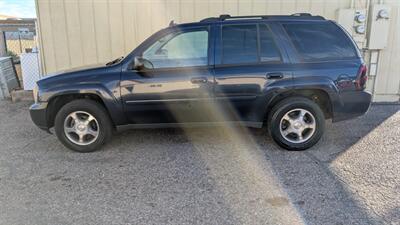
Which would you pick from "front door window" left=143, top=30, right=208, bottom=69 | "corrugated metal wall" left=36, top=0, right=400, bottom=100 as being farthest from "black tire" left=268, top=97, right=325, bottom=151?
"corrugated metal wall" left=36, top=0, right=400, bottom=100

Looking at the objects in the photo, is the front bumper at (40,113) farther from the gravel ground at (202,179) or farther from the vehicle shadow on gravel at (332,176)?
the vehicle shadow on gravel at (332,176)

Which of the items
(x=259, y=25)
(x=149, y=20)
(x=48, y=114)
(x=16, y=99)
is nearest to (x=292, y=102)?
(x=259, y=25)

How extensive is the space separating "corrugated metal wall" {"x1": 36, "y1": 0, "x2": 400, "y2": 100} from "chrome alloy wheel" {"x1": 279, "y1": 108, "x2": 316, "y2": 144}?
3.51m

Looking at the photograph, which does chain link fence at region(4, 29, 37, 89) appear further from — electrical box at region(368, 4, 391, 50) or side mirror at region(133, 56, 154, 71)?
electrical box at region(368, 4, 391, 50)

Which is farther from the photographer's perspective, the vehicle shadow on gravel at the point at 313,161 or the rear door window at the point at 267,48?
the rear door window at the point at 267,48

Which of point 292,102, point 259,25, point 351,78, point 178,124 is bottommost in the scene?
point 178,124

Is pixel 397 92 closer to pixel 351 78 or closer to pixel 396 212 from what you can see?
pixel 351 78

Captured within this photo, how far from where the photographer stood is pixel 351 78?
448cm

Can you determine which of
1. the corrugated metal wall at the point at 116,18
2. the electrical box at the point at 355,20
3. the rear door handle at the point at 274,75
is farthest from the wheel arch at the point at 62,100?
the electrical box at the point at 355,20

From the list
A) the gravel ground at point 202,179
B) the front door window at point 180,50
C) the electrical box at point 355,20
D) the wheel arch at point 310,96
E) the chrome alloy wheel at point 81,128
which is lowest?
the gravel ground at point 202,179

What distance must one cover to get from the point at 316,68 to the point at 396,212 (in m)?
2.05

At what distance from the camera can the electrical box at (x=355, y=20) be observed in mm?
7116

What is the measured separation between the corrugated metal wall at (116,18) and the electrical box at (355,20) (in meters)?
0.23

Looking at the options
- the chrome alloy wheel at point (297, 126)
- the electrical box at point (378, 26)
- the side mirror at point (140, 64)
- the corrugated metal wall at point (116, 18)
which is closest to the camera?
the side mirror at point (140, 64)
